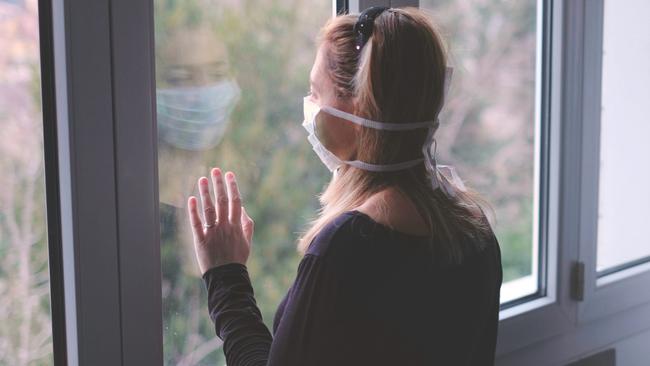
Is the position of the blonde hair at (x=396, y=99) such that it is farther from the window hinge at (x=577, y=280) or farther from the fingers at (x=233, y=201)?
the window hinge at (x=577, y=280)

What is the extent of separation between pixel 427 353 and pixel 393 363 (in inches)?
2.3

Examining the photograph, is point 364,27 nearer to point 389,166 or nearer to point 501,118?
point 389,166

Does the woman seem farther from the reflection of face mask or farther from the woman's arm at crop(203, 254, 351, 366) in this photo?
the reflection of face mask

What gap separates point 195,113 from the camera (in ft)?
4.56

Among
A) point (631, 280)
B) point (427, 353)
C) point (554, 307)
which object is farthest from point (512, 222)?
point (427, 353)

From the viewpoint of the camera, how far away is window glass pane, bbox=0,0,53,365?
3.91 feet

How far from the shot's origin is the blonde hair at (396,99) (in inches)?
43.7

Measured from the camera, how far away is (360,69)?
3.69 ft

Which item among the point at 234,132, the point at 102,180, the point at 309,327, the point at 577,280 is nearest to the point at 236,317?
the point at 309,327

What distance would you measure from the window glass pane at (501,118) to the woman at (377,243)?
73 cm

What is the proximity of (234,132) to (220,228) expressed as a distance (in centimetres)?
26

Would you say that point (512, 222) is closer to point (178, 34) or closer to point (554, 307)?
point (554, 307)

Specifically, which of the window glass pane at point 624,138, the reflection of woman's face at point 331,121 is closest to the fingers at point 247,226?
the reflection of woman's face at point 331,121

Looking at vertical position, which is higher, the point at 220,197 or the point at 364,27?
the point at 364,27
